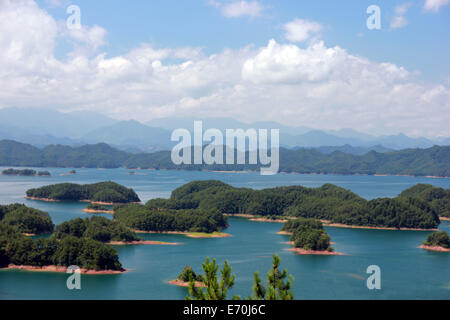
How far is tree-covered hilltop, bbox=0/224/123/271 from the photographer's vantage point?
28.8 meters

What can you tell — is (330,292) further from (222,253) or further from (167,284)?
(222,253)

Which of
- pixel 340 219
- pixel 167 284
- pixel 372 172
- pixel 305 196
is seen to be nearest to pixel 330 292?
pixel 167 284

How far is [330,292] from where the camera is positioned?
26.1 metres

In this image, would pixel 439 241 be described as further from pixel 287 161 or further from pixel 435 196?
pixel 287 161

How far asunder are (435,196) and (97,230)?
46.1m

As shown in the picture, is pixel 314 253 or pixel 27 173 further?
pixel 27 173

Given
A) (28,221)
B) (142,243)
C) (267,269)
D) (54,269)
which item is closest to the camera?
(54,269)

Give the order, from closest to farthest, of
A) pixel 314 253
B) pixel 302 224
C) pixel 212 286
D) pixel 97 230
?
pixel 212 286 < pixel 314 253 < pixel 97 230 < pixel 302 224

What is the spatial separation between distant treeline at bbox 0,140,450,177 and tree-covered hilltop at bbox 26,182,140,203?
269 ft

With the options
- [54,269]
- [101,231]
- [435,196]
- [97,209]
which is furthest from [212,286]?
[435,196]

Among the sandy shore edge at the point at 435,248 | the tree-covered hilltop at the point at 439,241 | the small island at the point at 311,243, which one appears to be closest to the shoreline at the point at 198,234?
the small island at the point at 311,243

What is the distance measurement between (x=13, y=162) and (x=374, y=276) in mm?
138740

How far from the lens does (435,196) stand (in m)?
65.9
